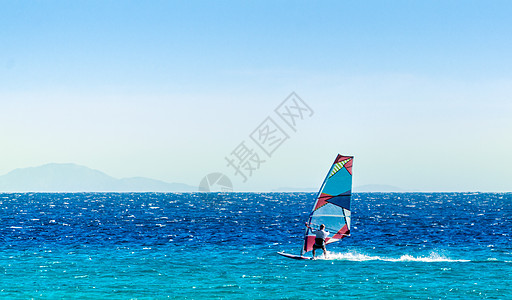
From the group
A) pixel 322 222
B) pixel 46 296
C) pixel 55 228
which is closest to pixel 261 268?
pixel 322 222

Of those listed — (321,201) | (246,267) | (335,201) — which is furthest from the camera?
(246,267)

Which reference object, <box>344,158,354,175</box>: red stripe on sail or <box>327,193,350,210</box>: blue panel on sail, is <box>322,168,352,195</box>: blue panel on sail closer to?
<box>344,158,354,175</box>: red stripe on sail

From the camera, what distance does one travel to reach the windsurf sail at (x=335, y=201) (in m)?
35.9

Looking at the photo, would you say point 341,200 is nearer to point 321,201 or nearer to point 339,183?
point 339,183

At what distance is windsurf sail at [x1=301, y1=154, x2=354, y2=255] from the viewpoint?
118 ft

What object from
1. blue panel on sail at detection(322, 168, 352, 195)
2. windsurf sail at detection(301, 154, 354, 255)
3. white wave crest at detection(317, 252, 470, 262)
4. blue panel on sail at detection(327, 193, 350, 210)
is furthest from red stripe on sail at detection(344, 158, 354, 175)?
white wave crest at detection(317, 252, 470, 262)

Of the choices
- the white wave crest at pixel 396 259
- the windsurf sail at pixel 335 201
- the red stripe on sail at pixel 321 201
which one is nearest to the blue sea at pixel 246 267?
the white wave crest at pixel 396 259

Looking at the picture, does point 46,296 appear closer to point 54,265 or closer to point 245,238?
point 54,265

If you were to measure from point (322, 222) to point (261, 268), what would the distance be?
515cm

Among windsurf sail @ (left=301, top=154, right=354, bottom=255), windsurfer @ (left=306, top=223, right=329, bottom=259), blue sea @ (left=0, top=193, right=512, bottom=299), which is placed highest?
windsurf sail @ (left=301, top=154, right=354, bottom=255)

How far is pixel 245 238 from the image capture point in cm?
5606

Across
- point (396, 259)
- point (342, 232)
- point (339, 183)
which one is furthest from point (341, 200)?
point (396, 259)

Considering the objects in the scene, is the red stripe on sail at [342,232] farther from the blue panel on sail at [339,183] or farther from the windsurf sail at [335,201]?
the blue panel on sail at [339,183]

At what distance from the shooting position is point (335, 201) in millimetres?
36375
